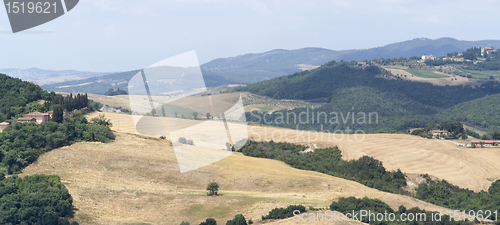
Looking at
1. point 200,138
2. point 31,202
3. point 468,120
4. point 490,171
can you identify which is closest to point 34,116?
point 200,138

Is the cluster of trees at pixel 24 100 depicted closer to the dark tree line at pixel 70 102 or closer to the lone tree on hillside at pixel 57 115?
the dark tree line at pixel 70 102

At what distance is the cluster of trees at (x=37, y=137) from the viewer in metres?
53.8

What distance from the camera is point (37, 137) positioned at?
59219 millimetres

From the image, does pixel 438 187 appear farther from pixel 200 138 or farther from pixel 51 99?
pixel 51 99

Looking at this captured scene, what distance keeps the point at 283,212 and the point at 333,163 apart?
A: 36475 mm

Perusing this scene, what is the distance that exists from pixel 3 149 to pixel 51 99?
3460cm

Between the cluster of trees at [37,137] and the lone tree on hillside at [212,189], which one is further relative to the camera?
the cluster of trees at [37,137]

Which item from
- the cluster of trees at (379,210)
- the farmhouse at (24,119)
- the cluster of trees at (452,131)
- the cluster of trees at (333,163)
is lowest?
the cluster of trees at (452,131)

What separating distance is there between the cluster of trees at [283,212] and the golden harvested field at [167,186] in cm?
108

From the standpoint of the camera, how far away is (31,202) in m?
39.0

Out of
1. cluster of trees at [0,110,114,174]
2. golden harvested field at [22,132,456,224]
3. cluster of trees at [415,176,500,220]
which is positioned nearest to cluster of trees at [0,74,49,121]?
cluster of trees at [0,110,114,174]

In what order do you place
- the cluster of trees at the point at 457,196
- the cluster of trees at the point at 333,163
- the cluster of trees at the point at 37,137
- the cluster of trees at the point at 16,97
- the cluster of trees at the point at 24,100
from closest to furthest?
the cluster of trees at the point at 457,196
the cluster of trees at the point at 37,137
the cluster of trees at the point at 333,163
the cluster of trees at the point at 16,97
the cluster of trees at the point at 24,100

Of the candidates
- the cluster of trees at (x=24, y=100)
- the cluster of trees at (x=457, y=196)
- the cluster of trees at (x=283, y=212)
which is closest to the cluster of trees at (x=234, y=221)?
the cluster of trees at (x=283, y=212)

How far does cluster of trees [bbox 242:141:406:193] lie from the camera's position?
66.8 meters
